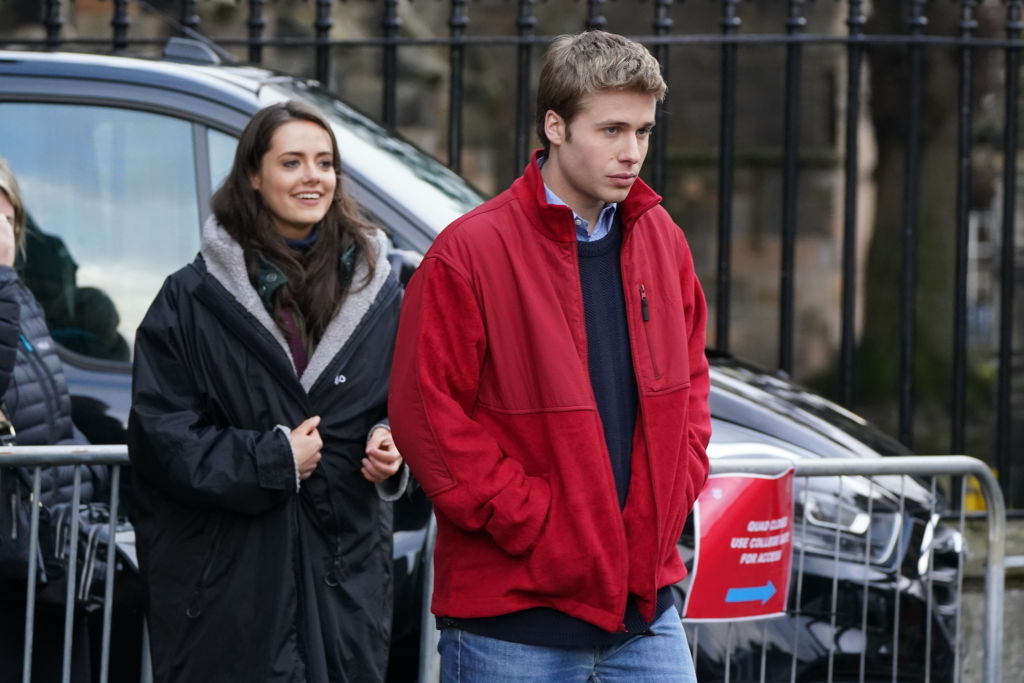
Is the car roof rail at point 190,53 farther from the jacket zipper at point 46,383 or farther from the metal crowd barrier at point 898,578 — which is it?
the metal crowd barrier at point 898,578

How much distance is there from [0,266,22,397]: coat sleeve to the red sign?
1.61 m

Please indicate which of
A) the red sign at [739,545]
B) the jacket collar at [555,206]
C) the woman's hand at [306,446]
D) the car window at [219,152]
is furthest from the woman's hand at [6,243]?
the red sign at [739,545]

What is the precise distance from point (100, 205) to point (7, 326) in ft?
2.82

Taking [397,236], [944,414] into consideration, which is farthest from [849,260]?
[944,414]

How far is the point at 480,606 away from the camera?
2.93m

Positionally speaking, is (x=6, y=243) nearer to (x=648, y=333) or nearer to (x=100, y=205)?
(x=100, y=205)

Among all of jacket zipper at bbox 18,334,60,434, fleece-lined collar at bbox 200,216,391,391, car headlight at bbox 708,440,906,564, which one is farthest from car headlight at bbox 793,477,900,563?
jacket zipper at bbox 18,334,60,434

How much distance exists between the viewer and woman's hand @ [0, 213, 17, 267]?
368 cm

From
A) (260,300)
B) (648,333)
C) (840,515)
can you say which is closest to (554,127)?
(648,333)

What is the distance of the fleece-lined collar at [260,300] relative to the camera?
11.3 ft

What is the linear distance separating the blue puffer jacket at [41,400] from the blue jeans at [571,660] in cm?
126

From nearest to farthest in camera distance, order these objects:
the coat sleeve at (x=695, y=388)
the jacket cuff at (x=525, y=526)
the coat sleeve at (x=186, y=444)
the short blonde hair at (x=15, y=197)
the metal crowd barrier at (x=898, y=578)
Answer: the jacket cuff at (x=525, y=526)
the coat sleeve at (x=695, y=388)
the coat sleeve at (x=186, y=444)
the short blonde hair at (x=15, y=197)
the metal crowd barrier at (x=898, y=578)

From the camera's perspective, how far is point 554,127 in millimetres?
2977

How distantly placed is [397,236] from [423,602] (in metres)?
0.94
